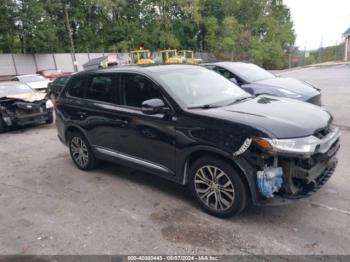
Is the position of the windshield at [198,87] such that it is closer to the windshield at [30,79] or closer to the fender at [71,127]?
the fender at [71,127]

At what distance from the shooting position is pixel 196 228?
3232mm

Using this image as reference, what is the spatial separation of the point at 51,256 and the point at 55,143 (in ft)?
15.2

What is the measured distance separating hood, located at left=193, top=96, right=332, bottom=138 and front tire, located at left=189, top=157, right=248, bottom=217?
526mm

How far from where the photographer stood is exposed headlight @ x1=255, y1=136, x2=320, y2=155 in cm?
286

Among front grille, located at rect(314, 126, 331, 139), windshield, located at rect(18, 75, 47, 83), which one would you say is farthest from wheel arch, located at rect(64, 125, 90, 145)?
windshield, located at rect(18, 75, 47, 83)

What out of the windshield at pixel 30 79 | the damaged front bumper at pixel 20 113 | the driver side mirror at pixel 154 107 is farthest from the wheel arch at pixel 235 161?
the windshield at pixel 30 79

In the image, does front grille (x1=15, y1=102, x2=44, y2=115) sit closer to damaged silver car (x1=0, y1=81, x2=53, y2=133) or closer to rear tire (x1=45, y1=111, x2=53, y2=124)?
damaged silver car (x1=0, y1=81, x2=53, y2=133)

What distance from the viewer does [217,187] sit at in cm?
331

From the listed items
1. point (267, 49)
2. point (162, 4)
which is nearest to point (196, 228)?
point (267, 49)

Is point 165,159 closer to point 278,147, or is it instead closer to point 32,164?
point 278,147

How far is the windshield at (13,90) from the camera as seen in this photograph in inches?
348

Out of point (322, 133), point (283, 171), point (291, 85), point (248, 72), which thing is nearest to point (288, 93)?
point (291, 85)

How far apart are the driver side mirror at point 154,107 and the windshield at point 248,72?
4380mm

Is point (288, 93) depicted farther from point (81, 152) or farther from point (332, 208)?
point (81, 152)
